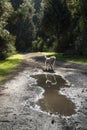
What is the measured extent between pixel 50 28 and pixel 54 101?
5425 cm

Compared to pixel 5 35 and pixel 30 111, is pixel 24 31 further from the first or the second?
pixel 30 111

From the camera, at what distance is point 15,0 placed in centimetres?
9600

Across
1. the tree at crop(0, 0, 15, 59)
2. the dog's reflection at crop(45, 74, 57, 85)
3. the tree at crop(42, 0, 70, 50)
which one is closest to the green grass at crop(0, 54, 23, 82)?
the dog's reflection at crop(45, 74, 57, 85)

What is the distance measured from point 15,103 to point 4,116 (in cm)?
257

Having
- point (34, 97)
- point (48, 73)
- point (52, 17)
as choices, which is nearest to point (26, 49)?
point (52, 17)

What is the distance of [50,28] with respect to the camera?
6994 centimetres

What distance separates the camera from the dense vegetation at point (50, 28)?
47.3m

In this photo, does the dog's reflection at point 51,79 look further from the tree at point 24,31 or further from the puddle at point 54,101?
the tree at point 24,31

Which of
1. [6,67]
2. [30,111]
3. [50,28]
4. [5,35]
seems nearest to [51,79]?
[6,67]

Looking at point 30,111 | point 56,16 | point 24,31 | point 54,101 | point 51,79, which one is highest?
point 30,111

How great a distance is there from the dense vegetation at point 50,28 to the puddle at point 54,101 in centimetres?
1970

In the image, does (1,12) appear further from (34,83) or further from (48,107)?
(48,107)

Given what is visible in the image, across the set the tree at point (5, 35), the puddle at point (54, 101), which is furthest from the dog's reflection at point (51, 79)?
the tree at point (5, 35)

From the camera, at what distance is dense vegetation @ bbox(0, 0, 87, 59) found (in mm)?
47344
